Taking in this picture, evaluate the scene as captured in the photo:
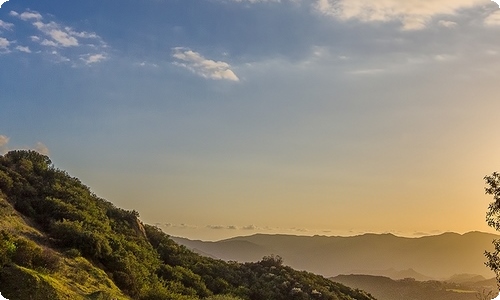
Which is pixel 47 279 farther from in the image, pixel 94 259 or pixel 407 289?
pixel 407 289

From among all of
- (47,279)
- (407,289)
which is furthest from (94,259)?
(407,289)

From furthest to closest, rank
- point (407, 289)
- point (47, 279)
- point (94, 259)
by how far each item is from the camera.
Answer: point (407, 289)
point (94, 259)
point (47, 279)

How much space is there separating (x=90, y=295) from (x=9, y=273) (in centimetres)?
207

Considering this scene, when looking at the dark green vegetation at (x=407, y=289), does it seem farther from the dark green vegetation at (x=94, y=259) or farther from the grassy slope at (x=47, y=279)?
the grassy slope at (x=47, y=279)

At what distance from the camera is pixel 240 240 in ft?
607

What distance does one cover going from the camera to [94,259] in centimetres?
1841

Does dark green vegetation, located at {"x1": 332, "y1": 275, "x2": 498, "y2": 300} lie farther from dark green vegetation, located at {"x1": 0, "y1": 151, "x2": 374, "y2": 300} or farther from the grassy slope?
the grassy slope

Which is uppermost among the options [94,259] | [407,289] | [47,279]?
[407,289]

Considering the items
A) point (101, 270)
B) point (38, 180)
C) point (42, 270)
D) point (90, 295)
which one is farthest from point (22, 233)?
point (38, 180)

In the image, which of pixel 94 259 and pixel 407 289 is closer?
pixel 94 259

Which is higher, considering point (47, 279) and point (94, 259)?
point (94, 259)

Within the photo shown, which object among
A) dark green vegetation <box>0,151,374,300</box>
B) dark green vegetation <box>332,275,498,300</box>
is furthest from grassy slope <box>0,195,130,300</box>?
dark green vegetation <box>332,275,498,300</box>

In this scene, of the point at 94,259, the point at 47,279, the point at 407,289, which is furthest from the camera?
the point at 407,289

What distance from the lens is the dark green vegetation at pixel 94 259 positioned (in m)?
13.5
